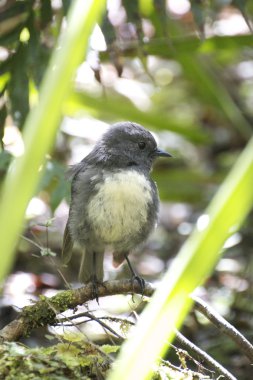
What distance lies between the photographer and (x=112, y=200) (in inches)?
142

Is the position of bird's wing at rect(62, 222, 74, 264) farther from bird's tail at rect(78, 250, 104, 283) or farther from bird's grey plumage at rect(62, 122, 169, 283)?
bird's tail at rect(78, 250, 104, 283)

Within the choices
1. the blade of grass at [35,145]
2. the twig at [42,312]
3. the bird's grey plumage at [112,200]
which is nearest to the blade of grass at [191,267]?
the blade of grass at [35,145]

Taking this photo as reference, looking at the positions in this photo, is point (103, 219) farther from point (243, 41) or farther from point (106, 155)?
point (243, 41)

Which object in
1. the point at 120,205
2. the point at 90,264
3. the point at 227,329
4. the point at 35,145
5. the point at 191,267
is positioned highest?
the point at 35,145

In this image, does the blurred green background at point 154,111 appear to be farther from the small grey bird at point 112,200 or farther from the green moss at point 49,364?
the green moss at point 49,364

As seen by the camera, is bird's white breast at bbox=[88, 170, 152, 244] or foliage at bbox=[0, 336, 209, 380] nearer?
foliage at bbox=[0, 336, 209, 380]

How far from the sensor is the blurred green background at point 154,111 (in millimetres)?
3773

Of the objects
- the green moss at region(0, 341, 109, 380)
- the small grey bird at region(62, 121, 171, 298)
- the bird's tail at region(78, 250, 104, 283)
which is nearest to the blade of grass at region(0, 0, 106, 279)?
the green moss at region(0, 341, 109, 380)

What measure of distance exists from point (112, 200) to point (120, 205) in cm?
5

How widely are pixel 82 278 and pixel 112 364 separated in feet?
6.16

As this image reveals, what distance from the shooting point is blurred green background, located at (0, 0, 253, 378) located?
3.77 meters

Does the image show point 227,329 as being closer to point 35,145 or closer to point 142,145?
point 35,145

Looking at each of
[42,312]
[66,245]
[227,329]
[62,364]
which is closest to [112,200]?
[66,245]

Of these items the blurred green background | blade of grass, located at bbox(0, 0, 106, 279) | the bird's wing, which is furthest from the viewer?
the bird's wing
